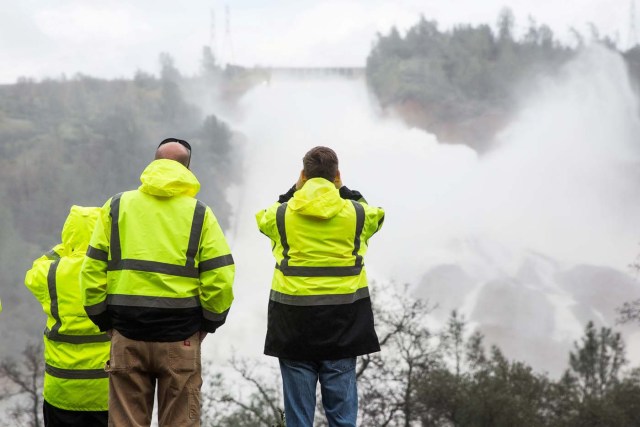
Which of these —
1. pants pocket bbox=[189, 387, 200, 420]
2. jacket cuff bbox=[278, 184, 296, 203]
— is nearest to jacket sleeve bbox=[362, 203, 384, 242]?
jacket cuff bbox=[278, 184, 296, 203]

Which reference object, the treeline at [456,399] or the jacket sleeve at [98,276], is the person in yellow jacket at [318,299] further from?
the treeline at [456,399]

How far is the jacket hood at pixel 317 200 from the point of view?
5211 mm

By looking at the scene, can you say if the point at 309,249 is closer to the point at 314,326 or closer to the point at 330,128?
the point at 314,326

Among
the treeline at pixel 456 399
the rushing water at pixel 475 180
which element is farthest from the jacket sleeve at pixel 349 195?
the rushing water at pixel 475 180

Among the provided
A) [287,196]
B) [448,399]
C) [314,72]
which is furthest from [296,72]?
[287,196]

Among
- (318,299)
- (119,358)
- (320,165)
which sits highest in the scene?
(320,165)

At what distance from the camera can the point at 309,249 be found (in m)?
5.27

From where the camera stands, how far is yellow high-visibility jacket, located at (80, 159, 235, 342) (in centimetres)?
457

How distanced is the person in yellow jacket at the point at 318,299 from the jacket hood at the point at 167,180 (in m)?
0.75

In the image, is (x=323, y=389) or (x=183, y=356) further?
(x=323, y=389)

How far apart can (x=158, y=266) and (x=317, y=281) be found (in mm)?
1085

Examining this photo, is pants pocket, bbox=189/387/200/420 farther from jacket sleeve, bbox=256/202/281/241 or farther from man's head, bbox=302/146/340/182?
man's head, bbox=302/146/340/182

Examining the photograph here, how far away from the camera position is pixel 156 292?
457 centimetres

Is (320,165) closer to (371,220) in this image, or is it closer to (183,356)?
(371,220)
